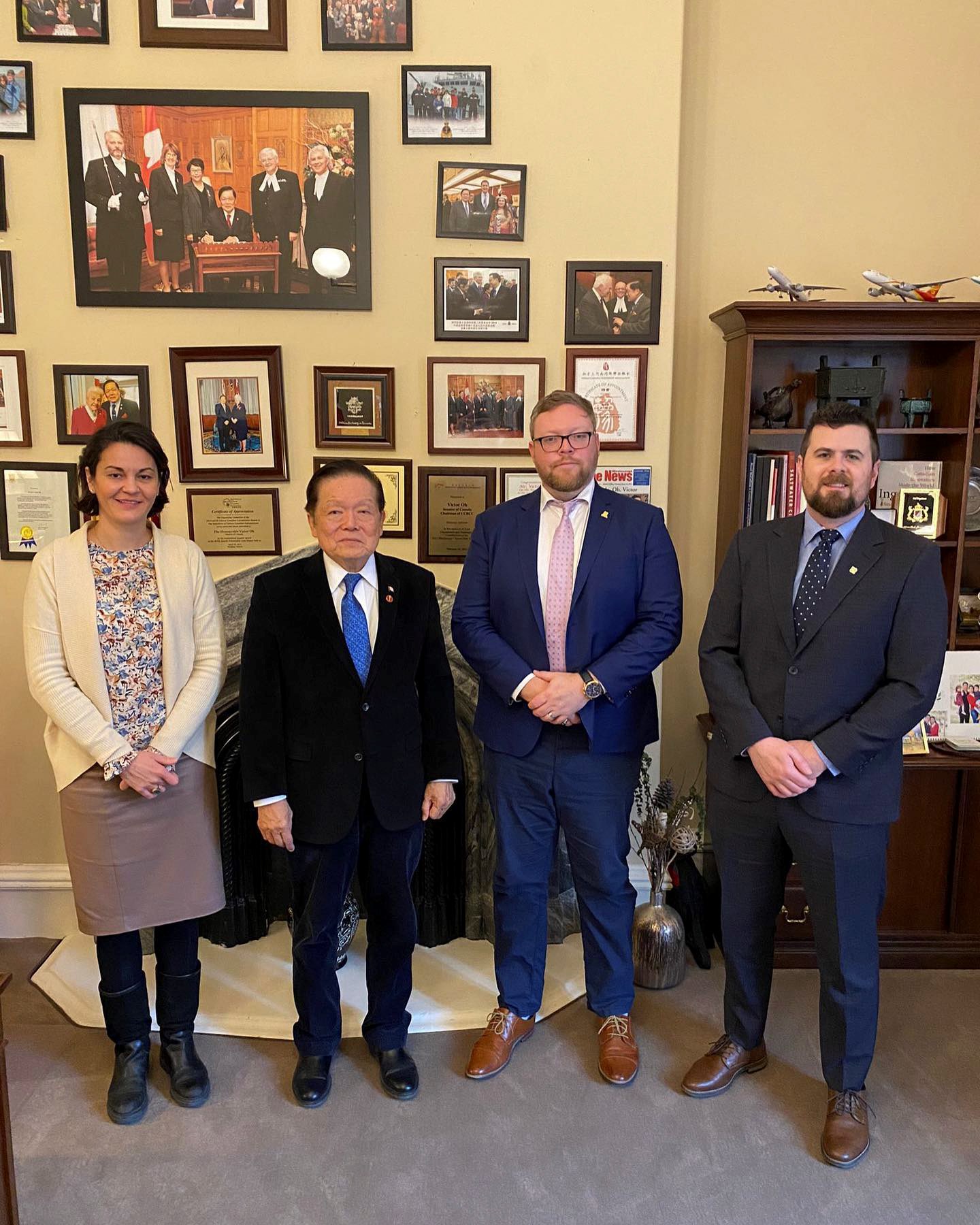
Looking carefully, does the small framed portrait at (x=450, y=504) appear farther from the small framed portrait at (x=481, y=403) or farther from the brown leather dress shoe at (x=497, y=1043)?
the brown leather dress shoe at (x=497, y=1043)

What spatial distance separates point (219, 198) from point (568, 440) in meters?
1.44

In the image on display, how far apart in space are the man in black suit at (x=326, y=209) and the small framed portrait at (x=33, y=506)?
101cm

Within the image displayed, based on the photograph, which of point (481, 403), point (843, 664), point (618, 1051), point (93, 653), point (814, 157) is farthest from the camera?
point (814, 157)

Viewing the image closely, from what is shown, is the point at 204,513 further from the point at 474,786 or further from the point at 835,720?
the point at 835,720

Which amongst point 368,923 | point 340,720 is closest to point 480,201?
point 340,720

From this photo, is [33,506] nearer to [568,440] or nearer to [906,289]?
[568,440]

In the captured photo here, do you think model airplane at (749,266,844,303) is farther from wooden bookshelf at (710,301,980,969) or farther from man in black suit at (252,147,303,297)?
man in black suit at (252,147,303,297)

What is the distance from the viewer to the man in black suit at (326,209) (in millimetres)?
2742

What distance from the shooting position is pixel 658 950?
2.72 meters

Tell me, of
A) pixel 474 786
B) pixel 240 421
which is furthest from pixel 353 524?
pixel 474 786

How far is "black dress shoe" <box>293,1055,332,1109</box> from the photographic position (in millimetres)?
2211

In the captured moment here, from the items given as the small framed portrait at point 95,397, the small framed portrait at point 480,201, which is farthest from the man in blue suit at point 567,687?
the small framed portrait at point 95,397

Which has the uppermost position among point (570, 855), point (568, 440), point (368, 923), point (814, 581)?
point (568, 440)

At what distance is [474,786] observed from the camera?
9.72ft
